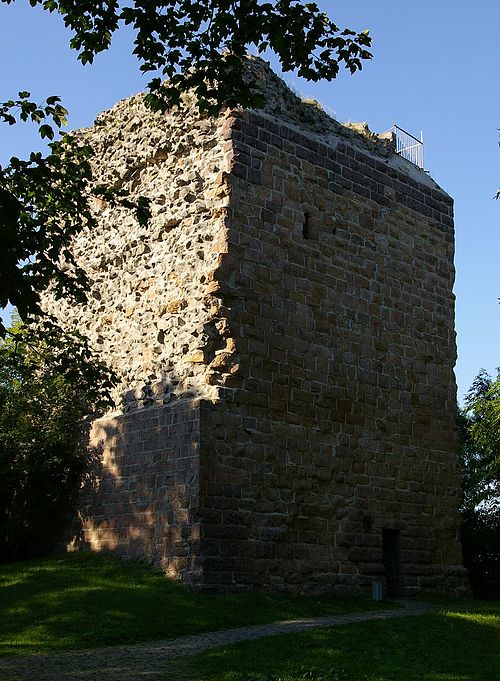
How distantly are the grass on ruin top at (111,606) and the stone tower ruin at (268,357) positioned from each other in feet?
1.38

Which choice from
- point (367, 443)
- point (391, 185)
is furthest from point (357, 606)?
point (391, 185)

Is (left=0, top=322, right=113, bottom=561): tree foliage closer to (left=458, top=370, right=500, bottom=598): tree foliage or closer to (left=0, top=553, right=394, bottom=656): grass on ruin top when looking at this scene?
(left=0, top=553, right=394, bottom=656): grass on ruin top

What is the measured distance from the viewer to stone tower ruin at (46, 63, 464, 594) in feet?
42.2

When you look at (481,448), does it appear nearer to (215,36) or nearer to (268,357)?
(268,357)

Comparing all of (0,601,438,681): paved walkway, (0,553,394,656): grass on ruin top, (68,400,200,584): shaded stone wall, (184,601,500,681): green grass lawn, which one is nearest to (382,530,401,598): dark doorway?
(0,553,394,656): grass on ruin top

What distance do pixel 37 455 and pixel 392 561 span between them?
6.26 meters

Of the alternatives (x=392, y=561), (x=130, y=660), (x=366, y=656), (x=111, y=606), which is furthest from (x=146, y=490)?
(x=366, y=656)

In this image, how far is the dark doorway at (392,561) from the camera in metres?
15.1

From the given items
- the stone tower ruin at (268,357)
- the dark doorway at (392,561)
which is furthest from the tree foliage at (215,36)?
the dark doorway at (392,561)

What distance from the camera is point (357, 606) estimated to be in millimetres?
13070

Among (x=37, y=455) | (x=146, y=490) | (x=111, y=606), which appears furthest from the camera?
(x=37, y=455)

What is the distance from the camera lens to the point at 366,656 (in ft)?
30.2

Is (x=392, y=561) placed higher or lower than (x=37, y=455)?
lower

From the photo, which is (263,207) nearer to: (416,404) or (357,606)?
(416,404)
